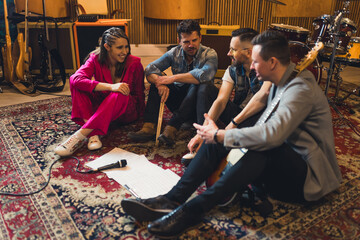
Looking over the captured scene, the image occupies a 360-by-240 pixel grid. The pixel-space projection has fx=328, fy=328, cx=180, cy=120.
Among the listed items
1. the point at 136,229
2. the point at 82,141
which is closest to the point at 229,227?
the point at 136,229

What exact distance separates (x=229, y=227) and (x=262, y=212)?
0.62 feet

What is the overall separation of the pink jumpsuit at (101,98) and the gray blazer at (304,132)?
109 cm

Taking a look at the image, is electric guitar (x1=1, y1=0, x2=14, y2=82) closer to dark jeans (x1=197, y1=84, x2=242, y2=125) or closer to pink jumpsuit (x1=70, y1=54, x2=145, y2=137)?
pink jumpsuit (x1=70, y1=54, x2=145, y2=137)

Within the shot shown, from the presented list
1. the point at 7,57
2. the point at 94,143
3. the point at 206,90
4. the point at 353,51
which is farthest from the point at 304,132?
the point at 7,57

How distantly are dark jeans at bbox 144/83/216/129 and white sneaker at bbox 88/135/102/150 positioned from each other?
1.31ft

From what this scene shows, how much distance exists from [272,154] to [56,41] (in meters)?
3.21

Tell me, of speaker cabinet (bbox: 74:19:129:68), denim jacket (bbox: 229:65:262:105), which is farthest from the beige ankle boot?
speaker cabinet (bbox: 74:19:129:68)

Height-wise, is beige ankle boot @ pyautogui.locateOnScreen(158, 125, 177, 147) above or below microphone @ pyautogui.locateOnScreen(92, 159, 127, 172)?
above

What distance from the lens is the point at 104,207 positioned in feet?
5.39

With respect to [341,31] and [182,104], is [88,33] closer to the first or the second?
[182,104]

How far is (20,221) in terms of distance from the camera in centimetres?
153

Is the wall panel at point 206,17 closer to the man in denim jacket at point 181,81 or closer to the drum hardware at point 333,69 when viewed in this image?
the drum hardware at point 333,69

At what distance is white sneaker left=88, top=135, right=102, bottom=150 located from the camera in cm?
221

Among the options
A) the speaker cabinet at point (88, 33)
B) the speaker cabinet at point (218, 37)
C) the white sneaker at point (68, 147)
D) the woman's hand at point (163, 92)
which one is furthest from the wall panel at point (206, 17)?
the white sneaker at point (68, 147)
